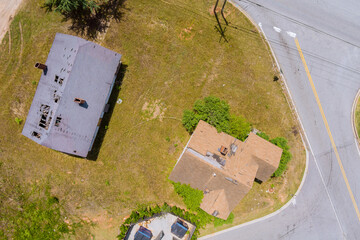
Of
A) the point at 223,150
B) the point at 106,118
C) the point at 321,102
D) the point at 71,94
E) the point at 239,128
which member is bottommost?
the point at 106,118

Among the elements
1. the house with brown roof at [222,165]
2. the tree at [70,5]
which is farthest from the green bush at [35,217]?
the tree at [70,5]

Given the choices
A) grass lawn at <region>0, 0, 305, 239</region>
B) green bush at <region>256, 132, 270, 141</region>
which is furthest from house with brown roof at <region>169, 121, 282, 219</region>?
grass lawn at <region>0, 0, 305, 239</region>

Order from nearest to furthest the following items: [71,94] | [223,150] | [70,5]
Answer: [71,94]
[223,150]
[70,5]

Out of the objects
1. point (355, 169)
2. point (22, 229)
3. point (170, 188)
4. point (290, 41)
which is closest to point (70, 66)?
point (170, 188)

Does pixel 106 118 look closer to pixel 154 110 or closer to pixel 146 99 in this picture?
pixel 146 99

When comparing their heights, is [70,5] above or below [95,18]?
below

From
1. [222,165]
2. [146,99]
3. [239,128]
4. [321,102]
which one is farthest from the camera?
[321,102]

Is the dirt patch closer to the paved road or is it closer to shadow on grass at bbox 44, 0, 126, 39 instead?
shadow on grass at bbox 44, 0, 126, 39

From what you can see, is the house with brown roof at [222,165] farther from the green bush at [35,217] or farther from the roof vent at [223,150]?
the green bush at [35,217]

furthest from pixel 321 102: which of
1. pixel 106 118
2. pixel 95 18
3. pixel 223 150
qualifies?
pixel 95 18
